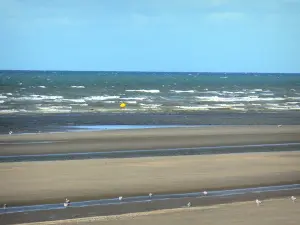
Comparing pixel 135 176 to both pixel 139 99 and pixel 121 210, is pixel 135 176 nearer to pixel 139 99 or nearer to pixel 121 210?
pixel 121 210

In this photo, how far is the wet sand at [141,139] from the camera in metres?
14.3

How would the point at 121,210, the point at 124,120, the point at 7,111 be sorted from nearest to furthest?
1. the point at 121,210
2. the point at 124,120
3. the point at 7,111

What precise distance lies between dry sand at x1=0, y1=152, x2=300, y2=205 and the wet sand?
2.26 metres

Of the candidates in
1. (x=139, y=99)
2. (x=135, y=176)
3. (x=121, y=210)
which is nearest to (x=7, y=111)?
(x=139, y=99)

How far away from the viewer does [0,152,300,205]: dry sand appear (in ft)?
29.6

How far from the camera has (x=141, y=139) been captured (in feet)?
53.5

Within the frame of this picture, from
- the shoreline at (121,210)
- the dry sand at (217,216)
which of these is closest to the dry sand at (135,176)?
the shoreline at (121,210)

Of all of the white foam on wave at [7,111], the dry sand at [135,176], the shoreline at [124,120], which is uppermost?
the dry sand at [135,176]

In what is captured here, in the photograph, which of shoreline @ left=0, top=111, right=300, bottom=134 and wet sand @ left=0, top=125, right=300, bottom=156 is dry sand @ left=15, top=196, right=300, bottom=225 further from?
shoreline @ left=0, top=111, right=300, bottom=134

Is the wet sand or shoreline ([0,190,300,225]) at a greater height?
shoreline ([0,190,300,225])

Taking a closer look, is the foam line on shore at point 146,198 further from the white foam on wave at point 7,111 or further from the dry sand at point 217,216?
the white foam on wave at point 7,111

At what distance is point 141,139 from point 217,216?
9101 millimetres

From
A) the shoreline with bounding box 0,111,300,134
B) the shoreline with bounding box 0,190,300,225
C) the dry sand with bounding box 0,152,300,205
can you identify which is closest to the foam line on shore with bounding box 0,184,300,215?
the shoreline with bounding box 0,190,300,225

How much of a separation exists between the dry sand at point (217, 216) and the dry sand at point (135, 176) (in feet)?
4.97
